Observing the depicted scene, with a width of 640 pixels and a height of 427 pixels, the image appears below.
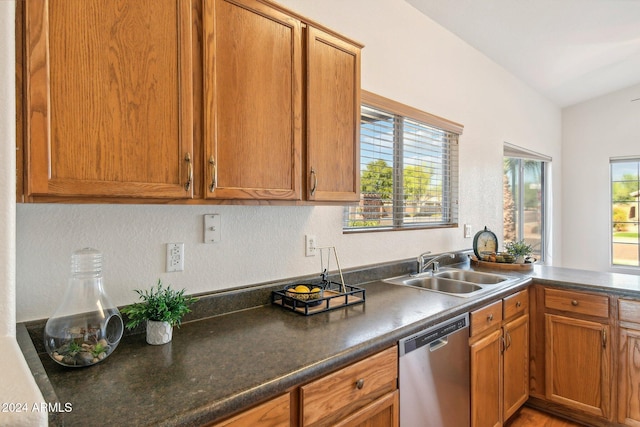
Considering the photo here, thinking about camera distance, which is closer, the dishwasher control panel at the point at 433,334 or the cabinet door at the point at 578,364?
the dishwasher control panel at the point at 433,334

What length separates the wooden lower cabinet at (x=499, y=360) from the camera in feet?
6.10

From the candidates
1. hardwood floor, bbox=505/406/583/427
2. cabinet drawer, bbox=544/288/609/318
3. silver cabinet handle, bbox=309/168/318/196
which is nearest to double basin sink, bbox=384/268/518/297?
cabinet drawer, bbox=544/288/609/318

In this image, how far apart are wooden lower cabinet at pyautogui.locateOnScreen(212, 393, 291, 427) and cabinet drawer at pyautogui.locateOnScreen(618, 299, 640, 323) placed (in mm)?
2187

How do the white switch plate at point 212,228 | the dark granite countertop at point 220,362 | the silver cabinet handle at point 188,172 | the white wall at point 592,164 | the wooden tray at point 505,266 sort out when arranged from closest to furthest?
1. the dark granite countertop at point 220,362
2. the silver cabinet handle at point 188,172
3. the white switch plate at point 212,228
4. the wooden tray at point 505,266
5. the white wall at point 592,164

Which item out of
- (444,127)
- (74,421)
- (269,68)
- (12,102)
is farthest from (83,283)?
(444,127)

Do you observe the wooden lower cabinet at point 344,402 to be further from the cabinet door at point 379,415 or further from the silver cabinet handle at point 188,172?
the silver cabinet handle at point 188,172

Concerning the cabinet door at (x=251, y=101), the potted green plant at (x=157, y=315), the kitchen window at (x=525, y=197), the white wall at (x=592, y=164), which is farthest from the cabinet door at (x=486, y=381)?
the white wall at (x=592, y=164)

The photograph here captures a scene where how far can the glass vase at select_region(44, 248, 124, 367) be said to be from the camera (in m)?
1.00

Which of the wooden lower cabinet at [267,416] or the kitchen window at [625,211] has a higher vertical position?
the kitchen window at [625,211]

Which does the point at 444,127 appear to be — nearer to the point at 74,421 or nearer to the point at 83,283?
the point at 83,283

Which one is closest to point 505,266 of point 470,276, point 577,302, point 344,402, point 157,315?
point 470,276

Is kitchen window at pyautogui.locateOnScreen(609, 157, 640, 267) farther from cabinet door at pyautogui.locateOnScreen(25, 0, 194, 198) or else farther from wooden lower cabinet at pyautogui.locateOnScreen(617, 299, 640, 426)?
cabinet door at pyautogui.locateOnScreen(25, 0, 194, 198)

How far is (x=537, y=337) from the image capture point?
2.42 m

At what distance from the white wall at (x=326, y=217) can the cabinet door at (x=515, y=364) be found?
771mm
